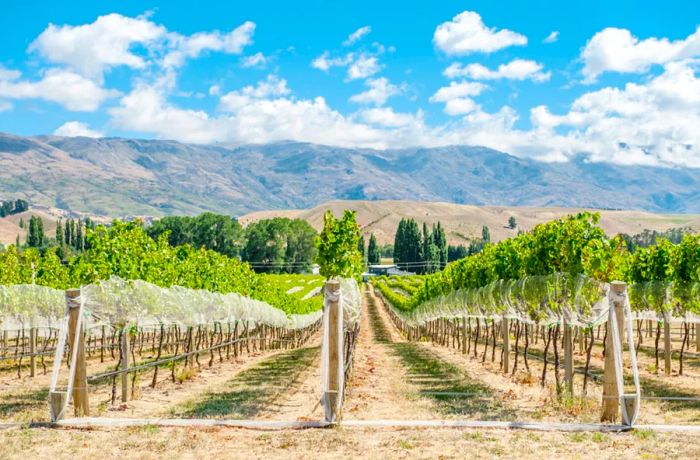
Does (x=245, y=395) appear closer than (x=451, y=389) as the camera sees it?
Yes

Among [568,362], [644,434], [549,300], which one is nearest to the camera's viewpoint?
[644,434]

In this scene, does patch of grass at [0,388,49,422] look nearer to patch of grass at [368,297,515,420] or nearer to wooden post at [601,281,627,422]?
patch of grass at [368,297,515,420]

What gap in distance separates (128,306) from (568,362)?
10.2 meters

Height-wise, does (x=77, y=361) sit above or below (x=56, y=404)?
above

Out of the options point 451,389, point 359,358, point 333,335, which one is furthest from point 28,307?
point 333,335

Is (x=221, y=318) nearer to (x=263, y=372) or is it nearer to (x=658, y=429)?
Result: (x=263, y=372)

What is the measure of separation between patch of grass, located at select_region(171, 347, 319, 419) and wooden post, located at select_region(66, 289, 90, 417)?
5.97 feet

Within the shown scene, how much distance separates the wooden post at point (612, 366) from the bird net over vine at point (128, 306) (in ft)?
29.7

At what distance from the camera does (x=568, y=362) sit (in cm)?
1471

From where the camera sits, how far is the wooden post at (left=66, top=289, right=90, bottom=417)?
11.3m

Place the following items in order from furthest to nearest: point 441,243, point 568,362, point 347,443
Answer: point 441,243 < point 568,362 < point 347,443

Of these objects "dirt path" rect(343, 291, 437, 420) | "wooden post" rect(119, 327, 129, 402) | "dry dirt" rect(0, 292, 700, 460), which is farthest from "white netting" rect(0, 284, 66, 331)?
"dry dirt" rect(0, 292, 700, 460)

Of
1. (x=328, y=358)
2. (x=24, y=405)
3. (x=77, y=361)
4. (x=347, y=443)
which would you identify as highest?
(x=328, y=358)

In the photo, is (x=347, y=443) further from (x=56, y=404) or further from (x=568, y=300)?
(x=568, y=300)
